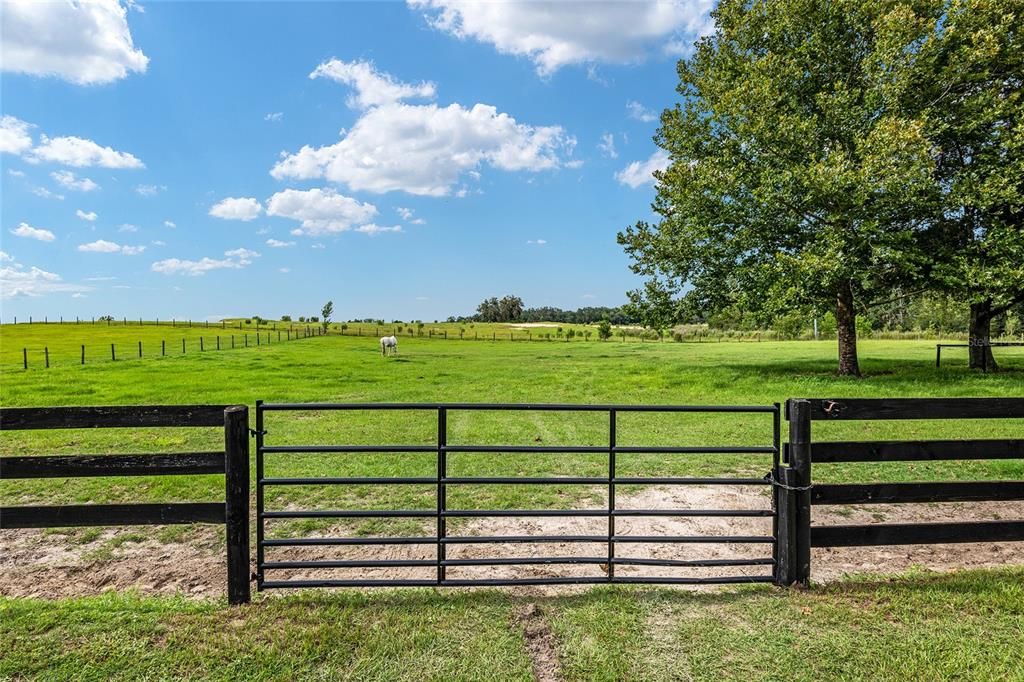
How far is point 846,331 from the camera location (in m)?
→ 19.0

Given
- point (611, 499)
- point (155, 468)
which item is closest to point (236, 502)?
point (155, 468)

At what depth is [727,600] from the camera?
3.85m

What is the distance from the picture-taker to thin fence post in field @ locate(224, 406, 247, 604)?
371 cm

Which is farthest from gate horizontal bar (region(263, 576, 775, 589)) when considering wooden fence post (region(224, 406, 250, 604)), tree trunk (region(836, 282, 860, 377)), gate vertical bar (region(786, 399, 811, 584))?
tree trunk (region(836, 282, 860, 377))

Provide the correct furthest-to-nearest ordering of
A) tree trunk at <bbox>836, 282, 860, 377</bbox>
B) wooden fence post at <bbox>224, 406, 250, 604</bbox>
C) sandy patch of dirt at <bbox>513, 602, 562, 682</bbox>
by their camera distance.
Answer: tree trunk at <bbox>836, 282, 860, 377</bbox>, wooden fence post at <bbox>224, 406, 250, 604</bbox>, sandy patch of dirt at <bbox>513, 602, 562, 682</bbox>

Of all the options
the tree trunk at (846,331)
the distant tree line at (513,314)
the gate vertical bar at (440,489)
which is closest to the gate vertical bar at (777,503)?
the gate vertical bar at (440,489)

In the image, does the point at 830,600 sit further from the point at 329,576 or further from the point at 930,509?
the point at 329,576

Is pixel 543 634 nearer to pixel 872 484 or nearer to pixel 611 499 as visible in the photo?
pixel 611 499

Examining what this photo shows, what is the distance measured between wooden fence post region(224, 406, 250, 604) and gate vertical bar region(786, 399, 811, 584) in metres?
4.07

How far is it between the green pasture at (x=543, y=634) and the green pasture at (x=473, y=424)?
2.22 m

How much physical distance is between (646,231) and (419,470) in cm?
1768

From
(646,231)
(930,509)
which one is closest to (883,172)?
(646,231)

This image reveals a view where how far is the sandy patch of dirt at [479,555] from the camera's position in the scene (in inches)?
177

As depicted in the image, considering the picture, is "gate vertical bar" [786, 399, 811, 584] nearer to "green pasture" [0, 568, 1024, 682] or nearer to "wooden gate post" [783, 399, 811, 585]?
"wooden gate post" [783, 399, 811, 585]
